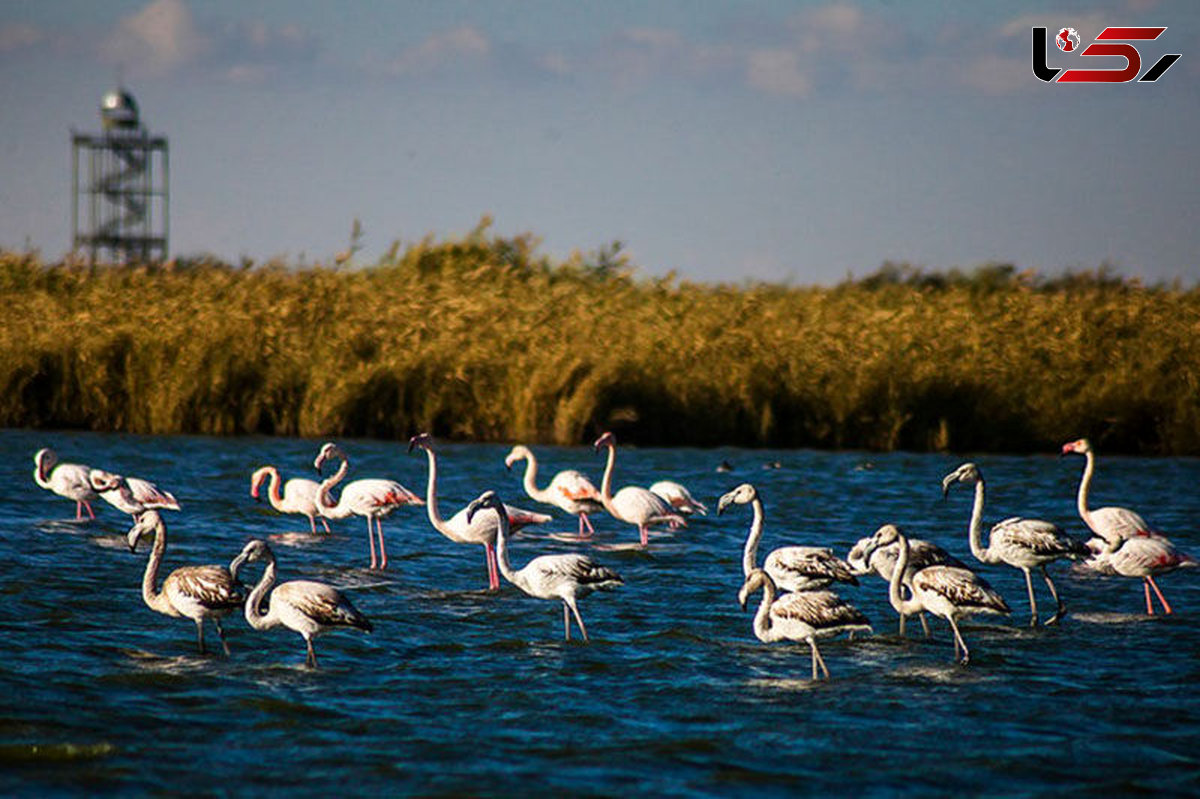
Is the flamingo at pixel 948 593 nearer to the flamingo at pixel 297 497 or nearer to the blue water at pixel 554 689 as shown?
the blue water at pixel 554 689

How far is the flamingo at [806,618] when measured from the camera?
32.3ft

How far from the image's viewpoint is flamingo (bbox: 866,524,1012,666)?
411 inches

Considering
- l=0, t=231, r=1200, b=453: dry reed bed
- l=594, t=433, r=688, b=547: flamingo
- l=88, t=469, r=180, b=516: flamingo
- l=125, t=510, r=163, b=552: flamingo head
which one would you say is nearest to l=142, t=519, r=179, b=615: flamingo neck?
l=125, t=510, r=163, b=552: flamingo head

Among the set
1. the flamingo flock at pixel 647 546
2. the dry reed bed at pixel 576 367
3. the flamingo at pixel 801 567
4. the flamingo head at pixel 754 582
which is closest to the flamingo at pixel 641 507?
the flamingo flock at pixel 647 546

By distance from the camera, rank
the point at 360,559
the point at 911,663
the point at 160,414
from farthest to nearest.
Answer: the point at 160,414
the point at 360,559
the point at 911,663

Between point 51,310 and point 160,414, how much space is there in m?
3.25

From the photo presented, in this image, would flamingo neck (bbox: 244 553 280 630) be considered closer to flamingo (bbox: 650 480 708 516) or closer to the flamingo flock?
the flamingo flock

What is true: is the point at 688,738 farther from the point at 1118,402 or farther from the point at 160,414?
the point at 1118,402

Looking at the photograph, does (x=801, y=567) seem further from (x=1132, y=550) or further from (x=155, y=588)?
(x=155, y=588)

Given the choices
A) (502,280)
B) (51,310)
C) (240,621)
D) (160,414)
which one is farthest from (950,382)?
(240,621)

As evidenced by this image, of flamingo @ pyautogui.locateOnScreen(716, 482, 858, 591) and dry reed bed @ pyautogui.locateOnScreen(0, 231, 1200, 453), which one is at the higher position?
dry reed bed @ pyautogui.locateOnScreen(0, 231, 1200, 453)

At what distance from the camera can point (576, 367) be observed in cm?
2386

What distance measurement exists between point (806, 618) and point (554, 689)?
64.6 inches

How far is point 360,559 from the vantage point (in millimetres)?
14461
